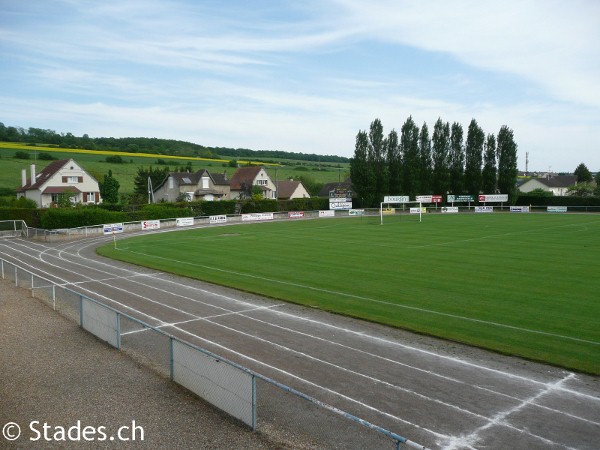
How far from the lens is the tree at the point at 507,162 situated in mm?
97438

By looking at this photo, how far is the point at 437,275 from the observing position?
27391mm

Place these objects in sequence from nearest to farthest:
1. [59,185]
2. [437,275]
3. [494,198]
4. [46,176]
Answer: [437,275] < [59,185] < [46,176] < [494,198]

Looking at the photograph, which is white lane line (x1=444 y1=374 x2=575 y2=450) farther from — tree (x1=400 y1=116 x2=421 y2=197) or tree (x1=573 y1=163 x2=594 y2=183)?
tree (x1=573 y1=163 x2=594 y2=183)

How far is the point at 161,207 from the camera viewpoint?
6956cm

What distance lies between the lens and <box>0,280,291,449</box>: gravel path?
374 inches

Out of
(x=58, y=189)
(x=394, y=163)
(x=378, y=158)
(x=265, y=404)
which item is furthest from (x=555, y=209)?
(x=265, y=404)

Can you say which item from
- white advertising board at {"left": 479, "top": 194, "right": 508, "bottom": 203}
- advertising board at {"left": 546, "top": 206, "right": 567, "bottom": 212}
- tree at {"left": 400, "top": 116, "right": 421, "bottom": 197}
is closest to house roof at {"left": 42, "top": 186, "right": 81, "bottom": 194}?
tree at {"left": 400, "top": 116, "right": 421, "bottom": 197}

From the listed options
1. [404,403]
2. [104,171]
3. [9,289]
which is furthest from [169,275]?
[104,171]

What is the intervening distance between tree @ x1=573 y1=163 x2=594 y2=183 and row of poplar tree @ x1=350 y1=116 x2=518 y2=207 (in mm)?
66274

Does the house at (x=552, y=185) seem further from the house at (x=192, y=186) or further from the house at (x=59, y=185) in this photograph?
the house at (x=59, y=185)

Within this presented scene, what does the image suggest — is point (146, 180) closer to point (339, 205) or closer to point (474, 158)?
point (339, 205)

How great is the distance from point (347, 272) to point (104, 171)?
112296 millimetres

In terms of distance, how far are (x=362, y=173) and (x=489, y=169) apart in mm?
26742

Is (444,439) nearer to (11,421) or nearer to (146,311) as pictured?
(11,421)
